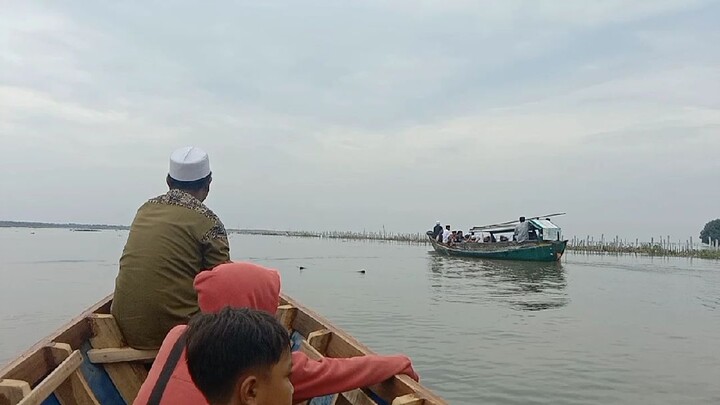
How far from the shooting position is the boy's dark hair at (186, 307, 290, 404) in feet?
4.62

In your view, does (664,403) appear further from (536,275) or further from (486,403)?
(536,275)

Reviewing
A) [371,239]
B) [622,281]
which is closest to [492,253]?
[622,281]

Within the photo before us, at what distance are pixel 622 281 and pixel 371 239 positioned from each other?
Result: 200 feet

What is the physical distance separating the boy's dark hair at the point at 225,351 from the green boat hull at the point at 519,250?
26.3 metres

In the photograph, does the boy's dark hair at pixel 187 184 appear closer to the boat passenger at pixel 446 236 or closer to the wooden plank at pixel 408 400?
the wooden plank at pixel 408 400

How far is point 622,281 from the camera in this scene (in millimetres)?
20594

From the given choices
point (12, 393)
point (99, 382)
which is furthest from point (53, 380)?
point (99, 382)

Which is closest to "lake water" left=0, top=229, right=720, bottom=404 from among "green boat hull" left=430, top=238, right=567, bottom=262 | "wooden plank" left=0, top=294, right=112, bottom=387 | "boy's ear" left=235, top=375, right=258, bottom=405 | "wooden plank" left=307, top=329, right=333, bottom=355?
"wooden plank" left=307, top=329, right=333, bottom=355

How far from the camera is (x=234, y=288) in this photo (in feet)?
7.10

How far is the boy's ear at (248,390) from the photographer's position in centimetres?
141

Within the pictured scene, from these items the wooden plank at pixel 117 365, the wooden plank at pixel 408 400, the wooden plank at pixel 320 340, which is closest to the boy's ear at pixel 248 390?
the wooden plank at pixel 408 400

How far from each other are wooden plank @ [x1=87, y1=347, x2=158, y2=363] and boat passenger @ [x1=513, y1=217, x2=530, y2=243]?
2616 centimetres

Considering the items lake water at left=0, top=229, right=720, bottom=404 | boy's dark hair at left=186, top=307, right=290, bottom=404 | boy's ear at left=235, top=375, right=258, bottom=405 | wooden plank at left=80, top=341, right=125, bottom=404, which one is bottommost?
lake water at left=0, top=229, right=720, bottom=404

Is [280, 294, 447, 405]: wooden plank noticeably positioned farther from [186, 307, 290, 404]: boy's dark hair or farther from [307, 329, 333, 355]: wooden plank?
[186, 307, 290, 404]: boy's dark hair
